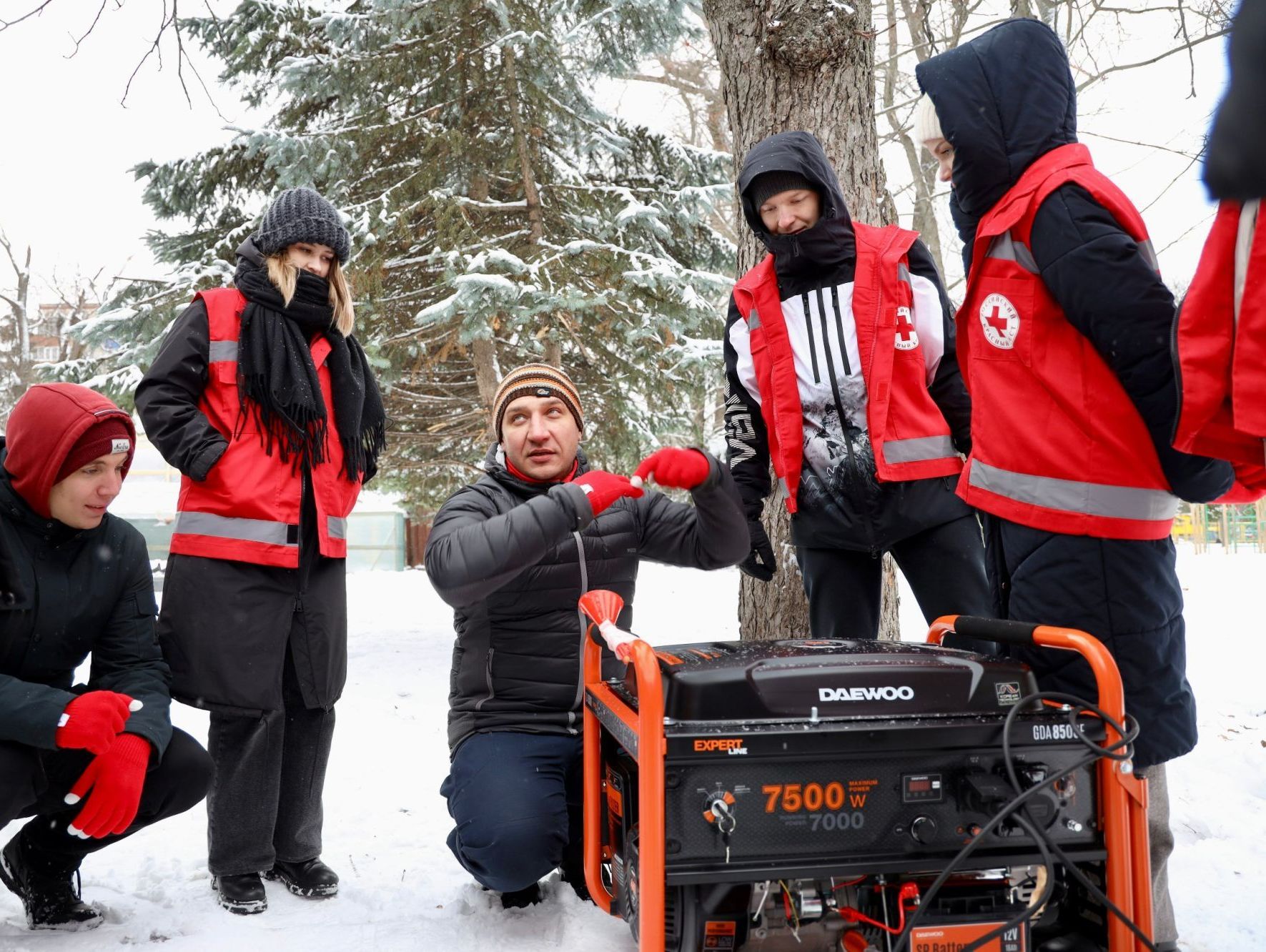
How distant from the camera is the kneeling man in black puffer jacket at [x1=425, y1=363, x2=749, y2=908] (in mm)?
2428

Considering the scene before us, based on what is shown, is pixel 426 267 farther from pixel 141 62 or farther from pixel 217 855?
pixel 217 855

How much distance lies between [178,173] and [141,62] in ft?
8.50

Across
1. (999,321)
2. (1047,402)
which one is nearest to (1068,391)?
(1047,402)

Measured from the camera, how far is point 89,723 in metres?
2.33

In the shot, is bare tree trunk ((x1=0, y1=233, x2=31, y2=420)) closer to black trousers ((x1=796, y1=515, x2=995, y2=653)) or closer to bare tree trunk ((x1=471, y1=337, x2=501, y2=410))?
bare tree trunk ((x1=471, y1=337, x2=501, y2=410))

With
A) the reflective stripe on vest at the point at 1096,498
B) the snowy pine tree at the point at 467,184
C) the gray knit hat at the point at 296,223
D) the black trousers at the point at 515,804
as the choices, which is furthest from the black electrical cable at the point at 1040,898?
the snowy pine tree at the point at 467,184

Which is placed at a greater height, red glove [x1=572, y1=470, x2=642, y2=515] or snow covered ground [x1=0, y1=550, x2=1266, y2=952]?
red glove [x1=572, y1=470, x2=642, y2=515]

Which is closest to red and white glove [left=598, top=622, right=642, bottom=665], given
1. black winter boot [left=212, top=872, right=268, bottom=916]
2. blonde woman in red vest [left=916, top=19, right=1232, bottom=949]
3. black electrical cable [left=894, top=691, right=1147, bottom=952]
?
black electrical cable [left=894, top=691, right=1147, bottom=952]

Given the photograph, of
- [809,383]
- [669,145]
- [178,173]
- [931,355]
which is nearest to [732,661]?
[809,383]

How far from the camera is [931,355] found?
2.82 meters

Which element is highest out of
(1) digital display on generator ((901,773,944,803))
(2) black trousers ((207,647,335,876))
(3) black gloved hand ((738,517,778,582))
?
(3) black gloved hand ((738,517,778,582))

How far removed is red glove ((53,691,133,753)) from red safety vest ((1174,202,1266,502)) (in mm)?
2399

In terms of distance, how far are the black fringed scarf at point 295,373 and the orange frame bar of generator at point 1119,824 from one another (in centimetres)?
217

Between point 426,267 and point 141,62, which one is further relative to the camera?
point 426,267
